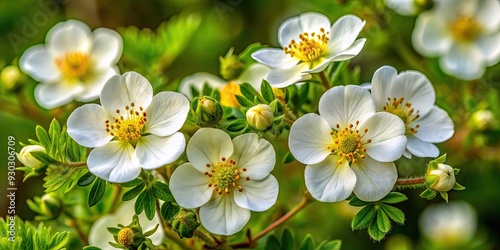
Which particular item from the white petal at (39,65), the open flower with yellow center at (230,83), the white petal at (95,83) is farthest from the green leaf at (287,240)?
the white petal at (39,65)

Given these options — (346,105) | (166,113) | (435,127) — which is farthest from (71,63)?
(435,127)

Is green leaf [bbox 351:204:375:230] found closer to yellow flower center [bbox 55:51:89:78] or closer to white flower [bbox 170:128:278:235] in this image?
white flower [bbox 170:128:278:235]

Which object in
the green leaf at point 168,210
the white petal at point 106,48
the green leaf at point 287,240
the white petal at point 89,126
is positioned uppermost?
the white petal at point 106,48

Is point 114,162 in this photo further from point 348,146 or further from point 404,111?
point 404,111

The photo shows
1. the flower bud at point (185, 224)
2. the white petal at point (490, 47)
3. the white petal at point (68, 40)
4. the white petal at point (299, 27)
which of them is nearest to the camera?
the flower bud at point (185, 224)

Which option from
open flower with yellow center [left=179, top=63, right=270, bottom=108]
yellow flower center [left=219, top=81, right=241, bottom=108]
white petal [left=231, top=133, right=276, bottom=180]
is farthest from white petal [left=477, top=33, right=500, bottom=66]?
white petal [left=231, top=133, right=276, bottom=180]

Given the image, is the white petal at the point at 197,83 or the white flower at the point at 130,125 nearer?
the white flower at the point at 130,125

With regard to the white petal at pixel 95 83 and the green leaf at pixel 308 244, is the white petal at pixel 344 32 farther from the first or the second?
the white petal at pixel 95 83

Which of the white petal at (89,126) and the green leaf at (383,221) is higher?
the white petal at (89,126)
